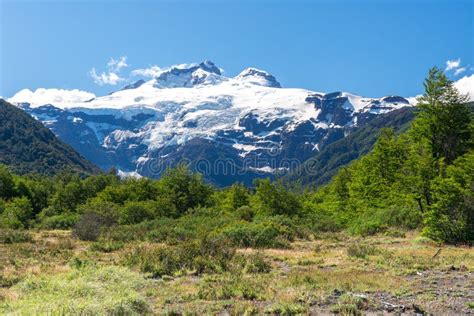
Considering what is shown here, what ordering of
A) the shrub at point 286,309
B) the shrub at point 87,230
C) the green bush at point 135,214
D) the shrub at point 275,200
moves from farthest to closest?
the shrub at point 275,200 → the green bush at point 135,214 → the shrub at point 87,230 → the shrub at point 286,309

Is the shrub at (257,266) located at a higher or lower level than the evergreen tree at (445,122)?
lower

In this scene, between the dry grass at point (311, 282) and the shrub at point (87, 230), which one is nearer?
the dry grass at point (311, 282)

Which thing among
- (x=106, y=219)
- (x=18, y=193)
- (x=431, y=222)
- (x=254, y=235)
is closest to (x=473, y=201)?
(x=431, y=222)

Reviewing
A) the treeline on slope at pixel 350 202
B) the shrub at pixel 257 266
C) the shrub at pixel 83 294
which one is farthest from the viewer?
the treeline on slope at pixel 350 202

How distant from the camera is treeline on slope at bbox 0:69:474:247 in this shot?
2555 cm

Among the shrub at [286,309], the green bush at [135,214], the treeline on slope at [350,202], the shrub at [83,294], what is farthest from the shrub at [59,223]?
the shrub at [286,309]

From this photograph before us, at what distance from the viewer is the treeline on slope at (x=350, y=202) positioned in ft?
83.8

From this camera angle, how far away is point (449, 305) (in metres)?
11.7

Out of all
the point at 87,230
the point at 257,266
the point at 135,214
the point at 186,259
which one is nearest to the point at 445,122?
the point at 257,266

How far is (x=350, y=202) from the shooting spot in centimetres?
4672

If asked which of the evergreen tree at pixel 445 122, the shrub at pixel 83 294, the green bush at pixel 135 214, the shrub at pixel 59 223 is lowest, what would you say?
the shrub at pixel 59 223

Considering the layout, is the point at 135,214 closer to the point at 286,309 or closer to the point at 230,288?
the point at 230,288

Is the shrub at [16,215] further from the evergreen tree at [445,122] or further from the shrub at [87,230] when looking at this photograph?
the evergreen tree at [445,122]

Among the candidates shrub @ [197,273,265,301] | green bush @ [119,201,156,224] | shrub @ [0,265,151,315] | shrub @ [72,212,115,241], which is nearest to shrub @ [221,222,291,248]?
shrub @ [197,273,265,301]
